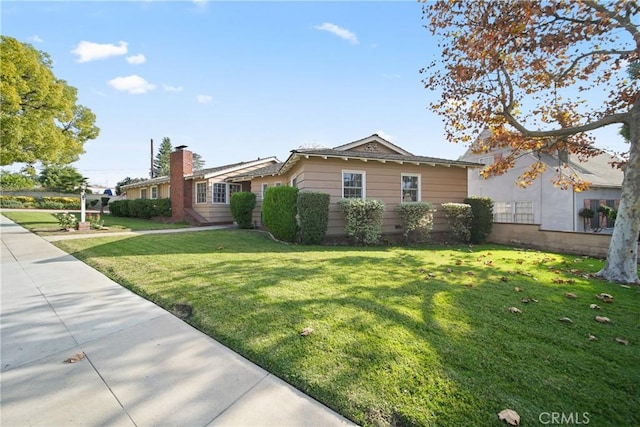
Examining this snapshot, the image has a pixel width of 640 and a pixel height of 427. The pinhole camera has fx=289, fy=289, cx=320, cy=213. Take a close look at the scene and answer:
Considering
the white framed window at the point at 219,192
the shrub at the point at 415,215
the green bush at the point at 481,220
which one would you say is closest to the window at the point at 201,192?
the white framed window at the point at 219,192

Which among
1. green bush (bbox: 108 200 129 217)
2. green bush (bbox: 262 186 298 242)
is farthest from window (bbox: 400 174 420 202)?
green bush (bbox: 108 200 129 217)

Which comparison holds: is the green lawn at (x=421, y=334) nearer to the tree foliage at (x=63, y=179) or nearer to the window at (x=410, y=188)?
the window at (x=410, y=188)

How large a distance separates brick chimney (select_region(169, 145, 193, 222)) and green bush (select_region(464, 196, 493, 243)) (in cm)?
1655

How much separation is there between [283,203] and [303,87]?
20.4 feet

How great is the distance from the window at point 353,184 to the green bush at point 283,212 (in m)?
2.06

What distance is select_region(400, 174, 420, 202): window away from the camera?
38.9ft

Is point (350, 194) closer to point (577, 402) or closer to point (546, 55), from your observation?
point (546, 55)

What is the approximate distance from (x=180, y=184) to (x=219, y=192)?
124 inches

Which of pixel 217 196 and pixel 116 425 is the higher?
pixel 217 196

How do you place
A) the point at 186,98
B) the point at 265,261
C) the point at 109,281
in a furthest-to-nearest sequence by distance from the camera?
1. the point at 186,98
2. the point at 265,261
3. the point at 109,281

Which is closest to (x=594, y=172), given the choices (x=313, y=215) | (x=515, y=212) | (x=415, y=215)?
(x=515, y=212)

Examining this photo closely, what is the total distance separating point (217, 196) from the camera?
58.5ft

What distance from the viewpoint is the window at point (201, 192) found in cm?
1805

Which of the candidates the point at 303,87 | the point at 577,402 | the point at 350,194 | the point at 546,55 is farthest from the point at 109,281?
the point at 546,55
